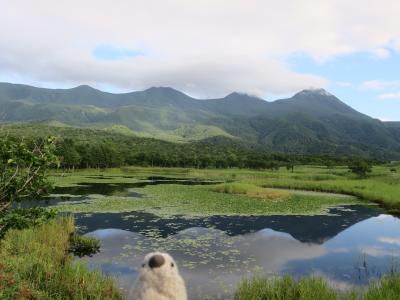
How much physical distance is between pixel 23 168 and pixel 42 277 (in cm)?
472

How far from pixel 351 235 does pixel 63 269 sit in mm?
25862

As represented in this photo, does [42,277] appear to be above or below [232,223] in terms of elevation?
above

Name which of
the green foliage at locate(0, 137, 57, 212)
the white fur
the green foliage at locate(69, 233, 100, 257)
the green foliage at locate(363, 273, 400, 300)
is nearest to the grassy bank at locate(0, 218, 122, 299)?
the green foliage at locate(0, 137, 57, 212)

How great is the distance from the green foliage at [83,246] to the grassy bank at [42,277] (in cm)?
399

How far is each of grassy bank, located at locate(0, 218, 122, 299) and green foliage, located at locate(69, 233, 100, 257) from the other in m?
3.99

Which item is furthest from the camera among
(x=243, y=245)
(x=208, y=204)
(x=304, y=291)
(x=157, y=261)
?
(x=208, y=204)

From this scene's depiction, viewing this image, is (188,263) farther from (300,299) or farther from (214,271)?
(300,299)

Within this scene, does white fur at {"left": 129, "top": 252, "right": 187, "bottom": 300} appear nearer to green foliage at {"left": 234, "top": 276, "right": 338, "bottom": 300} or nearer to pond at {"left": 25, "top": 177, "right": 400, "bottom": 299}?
green foliage at {"left": 234, "top": 276, "right": 338, "bottom": 300}

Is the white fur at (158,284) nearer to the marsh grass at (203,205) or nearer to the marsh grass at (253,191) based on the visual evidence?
the marsh grass at (203,205)

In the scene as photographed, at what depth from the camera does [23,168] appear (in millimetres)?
12852

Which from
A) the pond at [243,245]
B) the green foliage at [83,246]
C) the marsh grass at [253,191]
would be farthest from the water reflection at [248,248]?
the marsh grass at [253,191]

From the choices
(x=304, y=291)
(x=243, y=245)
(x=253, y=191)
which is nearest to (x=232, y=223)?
(x=243, y=245)

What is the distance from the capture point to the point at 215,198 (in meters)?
50.5

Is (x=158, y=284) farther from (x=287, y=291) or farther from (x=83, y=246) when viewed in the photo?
(x=83, y=246)
